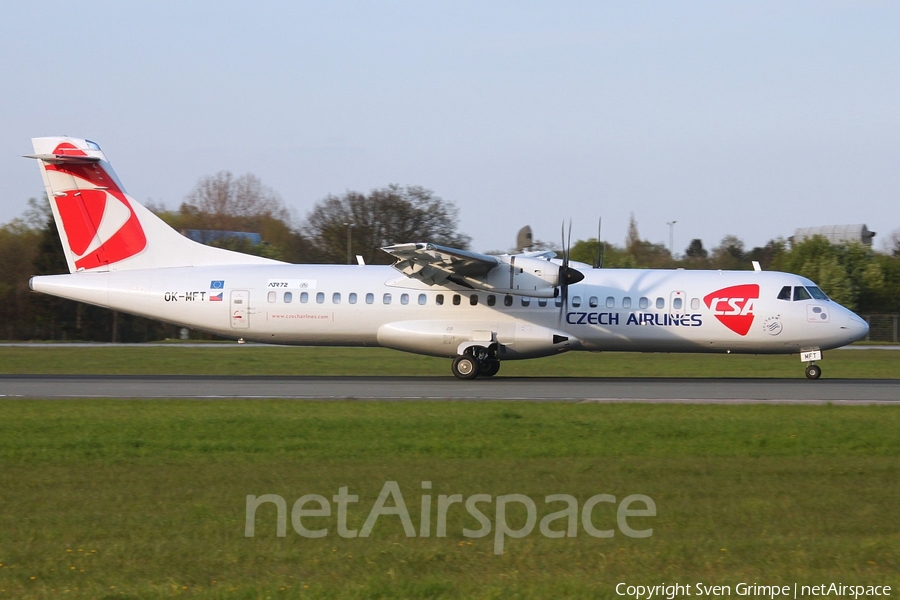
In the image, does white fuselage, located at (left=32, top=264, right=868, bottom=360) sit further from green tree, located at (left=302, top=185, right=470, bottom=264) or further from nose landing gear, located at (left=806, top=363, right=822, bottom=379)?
green tree, located at (left=302, top=185, right=470, bottom=264)

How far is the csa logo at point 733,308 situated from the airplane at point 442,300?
2 centimetres

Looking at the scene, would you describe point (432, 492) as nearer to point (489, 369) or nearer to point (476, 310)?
point (476, 310)

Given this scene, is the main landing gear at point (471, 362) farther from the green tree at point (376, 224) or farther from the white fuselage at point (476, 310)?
the green tree at point (376, 224)

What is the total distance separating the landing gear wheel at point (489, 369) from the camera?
69.7ft

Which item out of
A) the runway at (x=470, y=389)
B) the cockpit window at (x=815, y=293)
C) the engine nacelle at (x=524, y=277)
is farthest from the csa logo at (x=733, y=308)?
the engine nacelle at (x=524, y=277)

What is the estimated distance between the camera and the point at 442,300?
2116cm

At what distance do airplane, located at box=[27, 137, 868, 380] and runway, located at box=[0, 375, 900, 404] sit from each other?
0.98 meters

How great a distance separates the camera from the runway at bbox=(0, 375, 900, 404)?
1627 cm

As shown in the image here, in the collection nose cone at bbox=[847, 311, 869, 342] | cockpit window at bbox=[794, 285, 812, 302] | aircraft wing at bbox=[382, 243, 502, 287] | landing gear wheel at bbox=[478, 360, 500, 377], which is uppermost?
aircraft wing at bbox=[382, 243, 502, 287]

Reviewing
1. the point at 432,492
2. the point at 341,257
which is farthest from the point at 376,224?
the point at 432,492

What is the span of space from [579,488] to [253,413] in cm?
677

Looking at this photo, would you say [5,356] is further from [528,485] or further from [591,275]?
[528,485]

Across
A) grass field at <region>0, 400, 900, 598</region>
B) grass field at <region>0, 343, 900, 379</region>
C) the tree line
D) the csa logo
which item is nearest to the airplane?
the csa logo

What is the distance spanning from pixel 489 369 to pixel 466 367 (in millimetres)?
827
